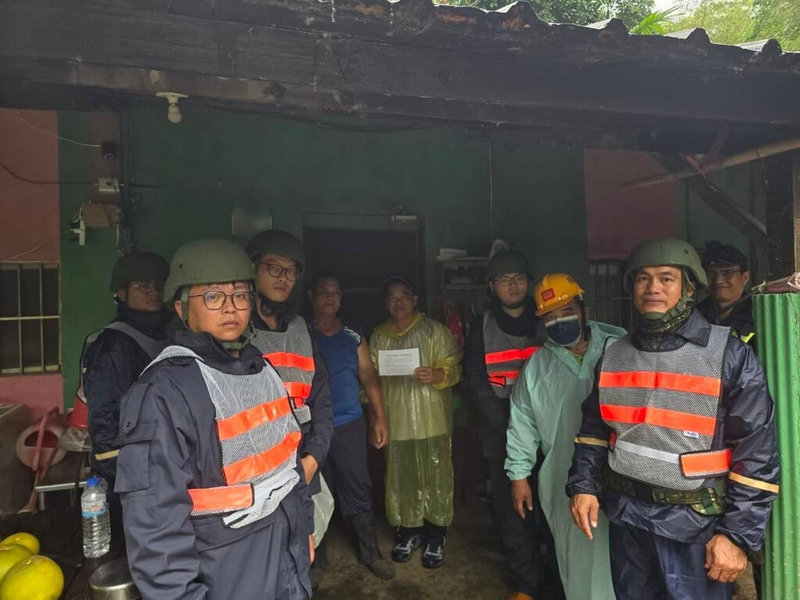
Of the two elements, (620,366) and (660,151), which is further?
(660,151)

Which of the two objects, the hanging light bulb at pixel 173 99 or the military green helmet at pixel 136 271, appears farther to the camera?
the military green helmet at pixel 136 271

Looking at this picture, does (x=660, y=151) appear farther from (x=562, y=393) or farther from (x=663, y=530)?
(x=663, y=530)

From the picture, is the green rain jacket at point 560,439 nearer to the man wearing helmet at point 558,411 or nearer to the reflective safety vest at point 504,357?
the man wearing helmet at point 558,411

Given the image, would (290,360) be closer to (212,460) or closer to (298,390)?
(298,390)

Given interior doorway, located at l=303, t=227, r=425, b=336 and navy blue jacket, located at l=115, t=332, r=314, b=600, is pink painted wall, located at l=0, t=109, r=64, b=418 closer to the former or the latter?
interior doorway, located at l=303, t=227, r=425, b=336

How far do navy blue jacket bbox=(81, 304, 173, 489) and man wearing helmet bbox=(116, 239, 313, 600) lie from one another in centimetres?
72

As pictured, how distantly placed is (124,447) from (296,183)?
11.7ft

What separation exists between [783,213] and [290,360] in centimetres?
272

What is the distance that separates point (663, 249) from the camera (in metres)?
2.28

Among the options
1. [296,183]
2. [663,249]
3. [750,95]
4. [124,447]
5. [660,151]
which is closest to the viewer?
[124,447]

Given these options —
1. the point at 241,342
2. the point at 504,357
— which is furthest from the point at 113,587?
the point at 504,357

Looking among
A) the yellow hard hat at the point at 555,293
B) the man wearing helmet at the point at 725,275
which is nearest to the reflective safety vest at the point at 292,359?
the yellow hard hat at the point at 555,293

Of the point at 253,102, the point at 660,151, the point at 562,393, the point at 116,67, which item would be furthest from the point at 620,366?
the point at 116,67

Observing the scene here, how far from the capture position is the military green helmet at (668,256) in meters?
2.26
